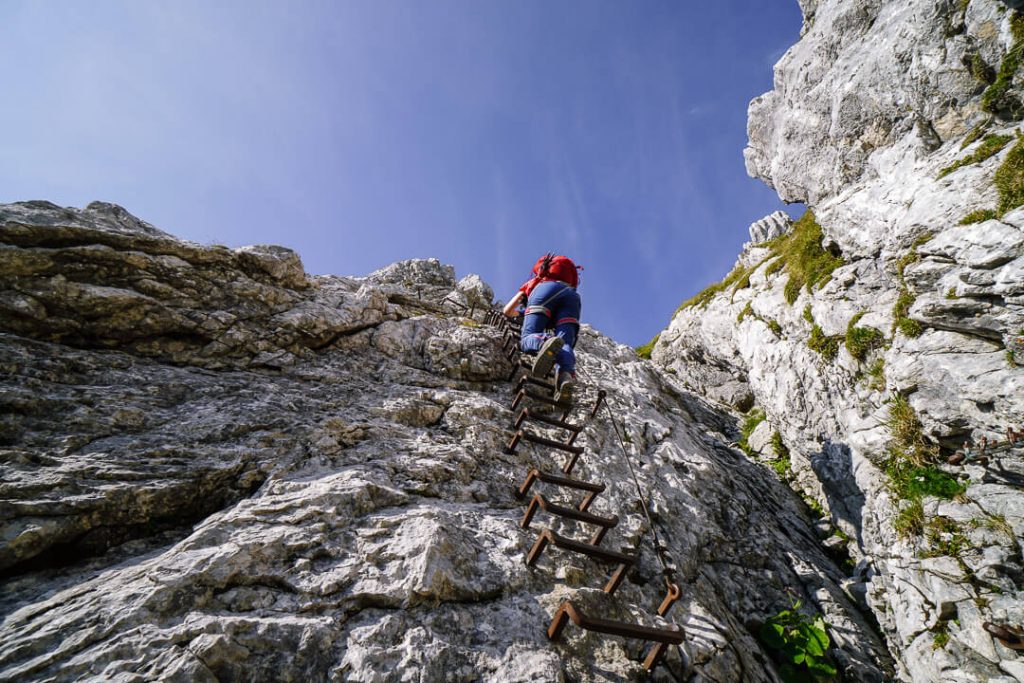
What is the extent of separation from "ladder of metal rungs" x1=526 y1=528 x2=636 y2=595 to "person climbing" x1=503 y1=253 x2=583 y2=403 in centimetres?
358

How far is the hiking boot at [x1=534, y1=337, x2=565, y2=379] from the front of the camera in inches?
325

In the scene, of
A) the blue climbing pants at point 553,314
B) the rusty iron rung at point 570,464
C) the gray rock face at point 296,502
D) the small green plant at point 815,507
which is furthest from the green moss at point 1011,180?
the rusty iron rung at point 570,464

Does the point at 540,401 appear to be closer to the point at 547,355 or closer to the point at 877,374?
the point at 547,355

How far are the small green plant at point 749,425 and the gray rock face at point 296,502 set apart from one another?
216 cm

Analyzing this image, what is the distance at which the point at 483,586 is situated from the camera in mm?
4801

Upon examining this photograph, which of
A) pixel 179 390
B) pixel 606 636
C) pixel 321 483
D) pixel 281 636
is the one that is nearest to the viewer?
pixel 281 636

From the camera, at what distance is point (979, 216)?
823cm

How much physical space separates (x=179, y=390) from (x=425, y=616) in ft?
17.8

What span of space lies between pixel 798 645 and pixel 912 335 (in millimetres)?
6543

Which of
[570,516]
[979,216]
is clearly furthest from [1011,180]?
[570,516]

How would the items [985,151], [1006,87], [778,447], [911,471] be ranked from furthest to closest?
[778,447], [1006,87], [985,151], [911,471]

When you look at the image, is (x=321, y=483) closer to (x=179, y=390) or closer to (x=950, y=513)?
(x=179, y=390)

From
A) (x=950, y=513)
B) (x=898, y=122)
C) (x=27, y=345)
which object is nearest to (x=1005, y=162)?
(x=898, y=122)

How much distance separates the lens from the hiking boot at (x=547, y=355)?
8266 mm
